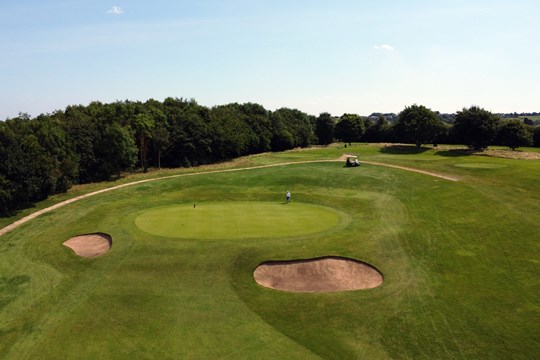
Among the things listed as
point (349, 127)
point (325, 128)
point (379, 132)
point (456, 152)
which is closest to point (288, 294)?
point (456, 152)

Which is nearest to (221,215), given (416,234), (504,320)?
(416,234)

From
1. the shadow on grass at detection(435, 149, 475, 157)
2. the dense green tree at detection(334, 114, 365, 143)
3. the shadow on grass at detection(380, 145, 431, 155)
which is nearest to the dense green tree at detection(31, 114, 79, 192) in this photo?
the shadow on grass at detection(380, 145, 431, 155)

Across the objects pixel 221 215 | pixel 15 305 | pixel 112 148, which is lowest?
pixel 15 305

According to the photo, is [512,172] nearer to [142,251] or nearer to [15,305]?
[142,251]

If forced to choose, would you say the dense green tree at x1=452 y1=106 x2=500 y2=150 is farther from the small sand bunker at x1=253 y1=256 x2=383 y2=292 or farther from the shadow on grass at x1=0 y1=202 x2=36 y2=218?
the shadow on grass at x1=0 y1=202 x2=36 y2=218

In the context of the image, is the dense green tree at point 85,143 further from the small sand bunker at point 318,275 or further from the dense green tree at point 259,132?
the small sand bunker at point 318,275
